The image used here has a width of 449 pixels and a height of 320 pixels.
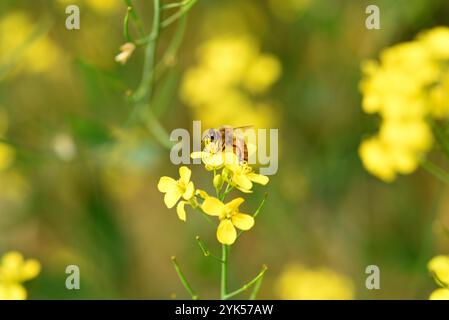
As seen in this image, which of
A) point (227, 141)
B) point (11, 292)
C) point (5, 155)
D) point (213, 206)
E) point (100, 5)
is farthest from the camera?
point (100, 5)

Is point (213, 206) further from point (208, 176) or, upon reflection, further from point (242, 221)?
point (208, 176)

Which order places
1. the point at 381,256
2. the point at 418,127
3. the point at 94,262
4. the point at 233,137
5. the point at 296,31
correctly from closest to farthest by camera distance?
the point at 233,137
the point at 418,127
the point at 94,262
the point at 381,256
the point at 296,31

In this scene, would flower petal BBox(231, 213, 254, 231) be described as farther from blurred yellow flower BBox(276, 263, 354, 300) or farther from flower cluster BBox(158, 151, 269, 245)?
blurred yellow flower BBox(276, 263, 354, 300)

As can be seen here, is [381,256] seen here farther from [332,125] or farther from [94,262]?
[94,262]

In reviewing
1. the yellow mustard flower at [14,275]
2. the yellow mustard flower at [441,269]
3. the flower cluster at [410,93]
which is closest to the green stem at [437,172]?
the flower cluster at [410,93]

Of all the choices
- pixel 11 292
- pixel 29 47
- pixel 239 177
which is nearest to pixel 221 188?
pixel 239 177

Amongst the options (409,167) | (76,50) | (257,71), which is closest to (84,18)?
(76,50)
